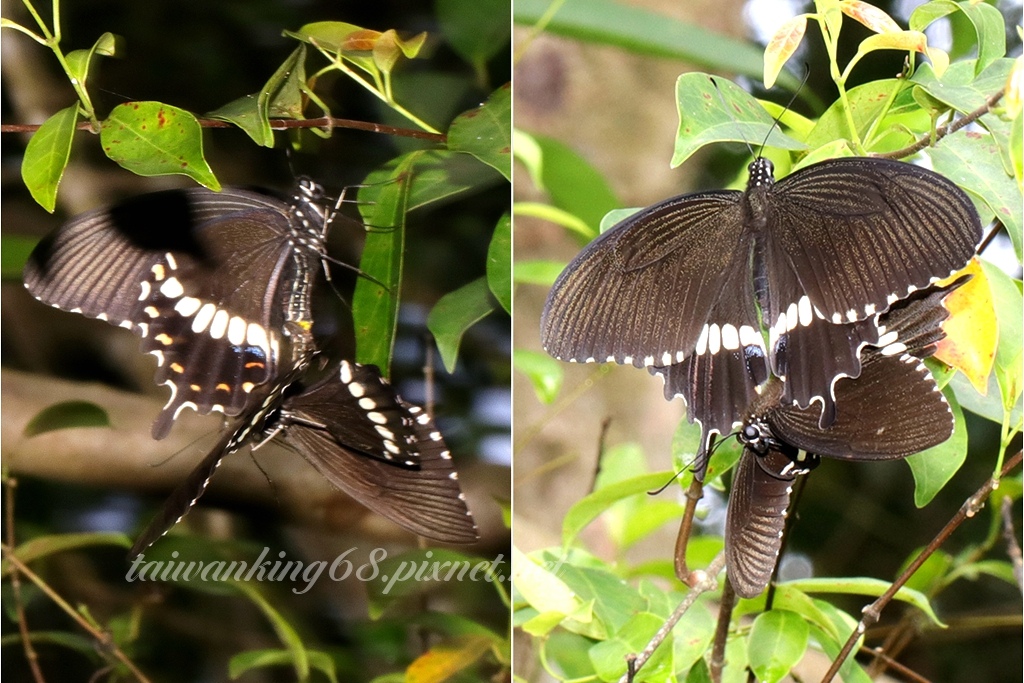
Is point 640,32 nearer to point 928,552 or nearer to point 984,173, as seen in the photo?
point 984,173

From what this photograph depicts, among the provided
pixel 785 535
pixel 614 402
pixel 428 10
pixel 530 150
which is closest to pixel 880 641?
pixel 614 402

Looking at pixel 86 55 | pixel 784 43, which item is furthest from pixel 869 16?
pixel 86 55

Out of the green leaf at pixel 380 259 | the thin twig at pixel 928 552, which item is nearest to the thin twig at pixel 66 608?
the green leaf at pixel 380 259

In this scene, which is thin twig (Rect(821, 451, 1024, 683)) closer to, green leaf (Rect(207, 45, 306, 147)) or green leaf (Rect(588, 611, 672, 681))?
green leaf (Rect(588, 611, 672, 681))

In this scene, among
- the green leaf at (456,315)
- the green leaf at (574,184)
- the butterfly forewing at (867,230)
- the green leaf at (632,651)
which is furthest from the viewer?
the green leaf at (574,184)

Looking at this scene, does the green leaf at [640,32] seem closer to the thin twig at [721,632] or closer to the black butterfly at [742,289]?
the black butterfly at [742,289]

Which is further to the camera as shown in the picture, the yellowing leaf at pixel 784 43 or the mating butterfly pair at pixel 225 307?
the mating butterfly pair at pixel 225 307

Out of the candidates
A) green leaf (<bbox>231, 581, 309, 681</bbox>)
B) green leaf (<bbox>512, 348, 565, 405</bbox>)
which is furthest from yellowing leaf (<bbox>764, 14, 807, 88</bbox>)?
green leaf (<bbox>231, 581, 309, 681</bbox>)
